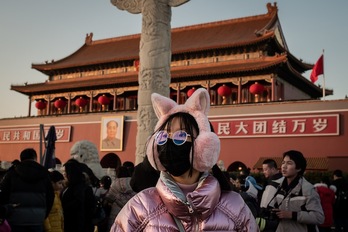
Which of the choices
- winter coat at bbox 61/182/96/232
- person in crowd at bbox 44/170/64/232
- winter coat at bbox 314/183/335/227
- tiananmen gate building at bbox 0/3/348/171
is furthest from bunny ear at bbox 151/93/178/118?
tiananmen gate building at bbox 0/3/348/171

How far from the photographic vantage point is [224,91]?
723 inches

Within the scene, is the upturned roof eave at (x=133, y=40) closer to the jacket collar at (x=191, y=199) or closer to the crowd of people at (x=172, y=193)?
the crowd of people at (x=172, y=193)

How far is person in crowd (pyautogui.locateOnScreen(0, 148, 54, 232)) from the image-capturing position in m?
3.79

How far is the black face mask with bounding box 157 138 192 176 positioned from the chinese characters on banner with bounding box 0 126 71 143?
19668mm

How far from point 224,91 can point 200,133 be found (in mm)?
16855

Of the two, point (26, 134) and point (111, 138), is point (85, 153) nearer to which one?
point (111, 138)

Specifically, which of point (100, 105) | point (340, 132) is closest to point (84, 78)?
point (100, 105)

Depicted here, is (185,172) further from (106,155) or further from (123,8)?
(106,155)

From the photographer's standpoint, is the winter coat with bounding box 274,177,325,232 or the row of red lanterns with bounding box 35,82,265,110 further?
the row of red lanterns with bounding box 35,82,265,110

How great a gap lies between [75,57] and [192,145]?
2496 cm

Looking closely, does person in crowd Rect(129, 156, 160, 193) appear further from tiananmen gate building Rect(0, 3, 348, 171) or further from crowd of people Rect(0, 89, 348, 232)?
tiananmen gate building Rect(0, 3, 348, 171)

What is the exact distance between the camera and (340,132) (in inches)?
576

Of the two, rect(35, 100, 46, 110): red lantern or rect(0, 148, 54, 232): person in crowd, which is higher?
rect(35, 100, 46, 110): red lantern

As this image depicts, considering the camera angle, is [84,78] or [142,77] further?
[84,78]
